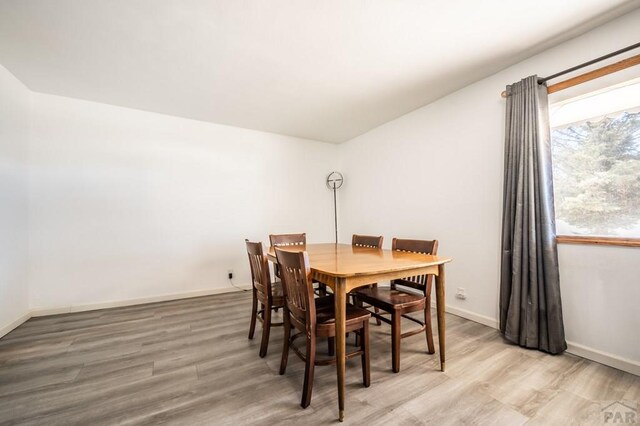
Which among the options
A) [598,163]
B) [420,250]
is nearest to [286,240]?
[420,250]

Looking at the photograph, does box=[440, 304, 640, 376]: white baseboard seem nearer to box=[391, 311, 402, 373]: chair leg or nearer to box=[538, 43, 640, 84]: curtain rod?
box=[391, 311, 402, 373]: chair leg

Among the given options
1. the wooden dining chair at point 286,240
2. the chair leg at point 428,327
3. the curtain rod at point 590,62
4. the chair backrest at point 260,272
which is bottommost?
the chair leg at point 428,327

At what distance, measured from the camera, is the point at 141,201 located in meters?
3.29

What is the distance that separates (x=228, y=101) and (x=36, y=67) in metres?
1.69

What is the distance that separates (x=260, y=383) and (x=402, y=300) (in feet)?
3.67

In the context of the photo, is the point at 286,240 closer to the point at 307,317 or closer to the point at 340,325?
the point at 307,317

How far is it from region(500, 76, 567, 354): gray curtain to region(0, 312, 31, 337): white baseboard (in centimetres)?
449

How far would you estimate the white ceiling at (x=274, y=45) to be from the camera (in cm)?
172

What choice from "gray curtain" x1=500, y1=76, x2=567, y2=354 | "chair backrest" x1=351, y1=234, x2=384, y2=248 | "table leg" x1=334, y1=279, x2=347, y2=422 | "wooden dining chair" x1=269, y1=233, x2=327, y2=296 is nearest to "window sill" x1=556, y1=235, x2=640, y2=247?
"gray curtain" x1=500, y1=76, x2=567, y2=354

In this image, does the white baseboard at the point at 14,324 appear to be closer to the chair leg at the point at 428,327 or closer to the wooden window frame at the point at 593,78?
the chair leg at the point at 428,327

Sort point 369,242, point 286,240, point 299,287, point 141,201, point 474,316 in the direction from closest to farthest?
point 299,287
point 474,316
point 369,242
point 286,240
point 141,201

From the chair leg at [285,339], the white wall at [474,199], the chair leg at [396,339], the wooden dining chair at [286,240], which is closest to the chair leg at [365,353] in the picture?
the chair leg at [396,339]

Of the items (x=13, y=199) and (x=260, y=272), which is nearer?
(x=260, y=272)

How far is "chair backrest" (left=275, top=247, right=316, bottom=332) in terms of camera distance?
4.61 ft
